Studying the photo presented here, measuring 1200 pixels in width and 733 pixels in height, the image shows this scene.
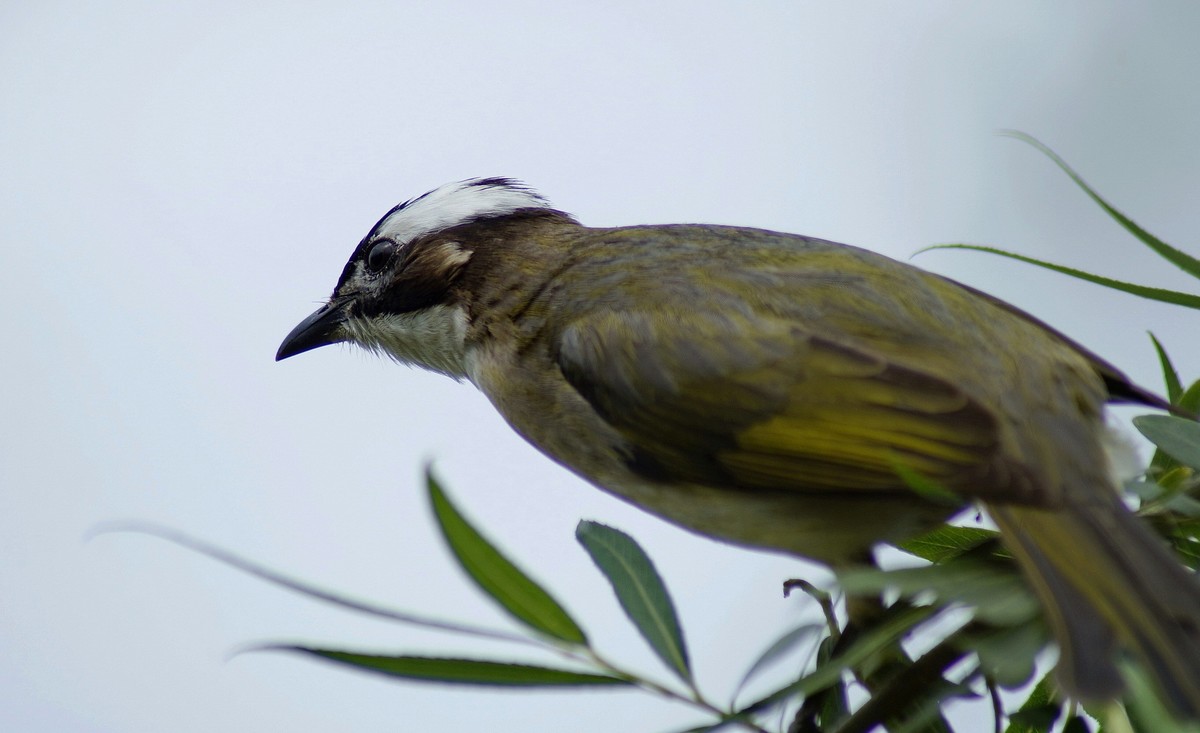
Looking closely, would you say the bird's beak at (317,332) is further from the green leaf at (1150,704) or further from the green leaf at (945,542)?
the green leaf at (1150,704)

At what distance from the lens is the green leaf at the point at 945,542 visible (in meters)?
2.85

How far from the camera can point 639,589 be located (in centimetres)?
242

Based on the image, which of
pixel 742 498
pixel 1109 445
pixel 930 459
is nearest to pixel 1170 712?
pixel 930 459

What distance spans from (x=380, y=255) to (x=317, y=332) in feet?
1.29

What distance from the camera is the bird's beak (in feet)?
15.8

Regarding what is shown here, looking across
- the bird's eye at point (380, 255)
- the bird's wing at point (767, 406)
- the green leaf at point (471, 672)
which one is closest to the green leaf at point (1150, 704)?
the bird's wing at point (767, 406)

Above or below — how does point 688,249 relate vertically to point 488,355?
above

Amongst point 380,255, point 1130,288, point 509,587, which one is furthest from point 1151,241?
point 380,255

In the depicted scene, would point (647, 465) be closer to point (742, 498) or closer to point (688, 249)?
point (742, 498)

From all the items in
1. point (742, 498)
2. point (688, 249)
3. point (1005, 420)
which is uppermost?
point (688, 249)

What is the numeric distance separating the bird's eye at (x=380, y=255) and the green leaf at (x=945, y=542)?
94.2 inches

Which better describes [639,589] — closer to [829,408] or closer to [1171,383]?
[829,408]

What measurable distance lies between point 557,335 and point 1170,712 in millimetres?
2192

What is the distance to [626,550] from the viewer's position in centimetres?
252
